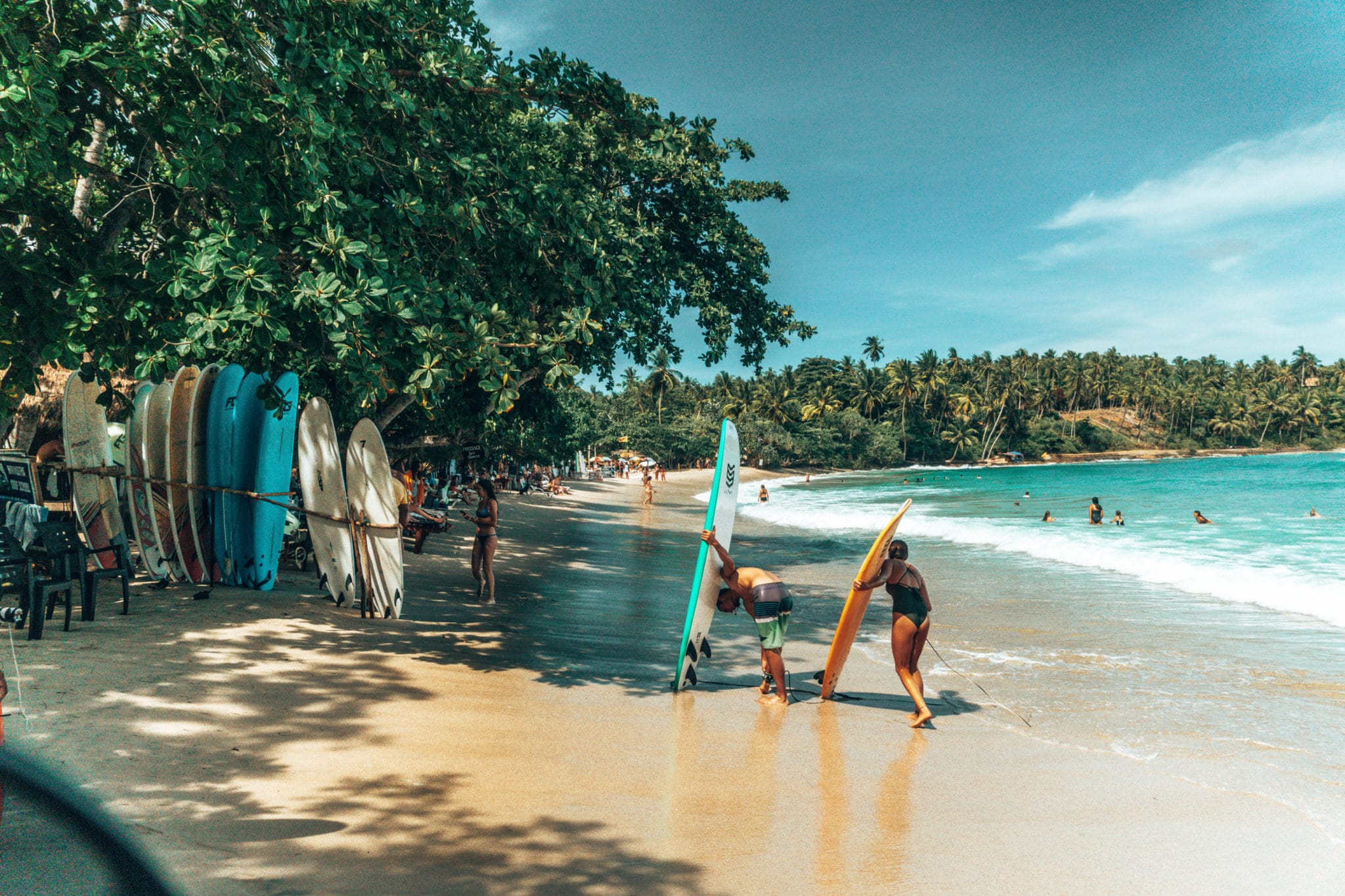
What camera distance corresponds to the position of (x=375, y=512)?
7.01 metres

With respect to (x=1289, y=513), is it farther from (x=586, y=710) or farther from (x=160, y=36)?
(x=160, y=36)

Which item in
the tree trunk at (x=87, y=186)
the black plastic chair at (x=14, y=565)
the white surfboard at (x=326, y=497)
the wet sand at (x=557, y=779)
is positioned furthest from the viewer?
the white surfboard at (x=326, y=497)

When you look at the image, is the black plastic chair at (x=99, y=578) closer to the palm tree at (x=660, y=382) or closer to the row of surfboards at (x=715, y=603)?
the row of surfboards at (x=715, y=603)

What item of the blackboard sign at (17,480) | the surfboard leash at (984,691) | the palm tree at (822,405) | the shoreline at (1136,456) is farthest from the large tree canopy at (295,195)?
the shoreline at (1136,456)

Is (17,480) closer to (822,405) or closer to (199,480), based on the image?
(199,480)

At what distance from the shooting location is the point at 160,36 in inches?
195

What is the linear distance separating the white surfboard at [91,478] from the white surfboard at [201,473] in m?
0.84

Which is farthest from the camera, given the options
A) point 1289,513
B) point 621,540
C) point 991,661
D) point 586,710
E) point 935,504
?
point 935,504

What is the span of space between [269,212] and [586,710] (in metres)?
3.98

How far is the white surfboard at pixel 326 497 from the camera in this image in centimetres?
728

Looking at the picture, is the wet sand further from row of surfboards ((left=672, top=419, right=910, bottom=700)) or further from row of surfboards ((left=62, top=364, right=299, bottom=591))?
row of surfboards ((left=62, top=364, right=299, bottom=591))

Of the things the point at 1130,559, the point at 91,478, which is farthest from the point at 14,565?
the point at 1130,559

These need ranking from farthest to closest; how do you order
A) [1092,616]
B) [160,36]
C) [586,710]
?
[1092,616]
[586,710]
[160,36]

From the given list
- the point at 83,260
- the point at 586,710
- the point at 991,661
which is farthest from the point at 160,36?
the point at 991,661
